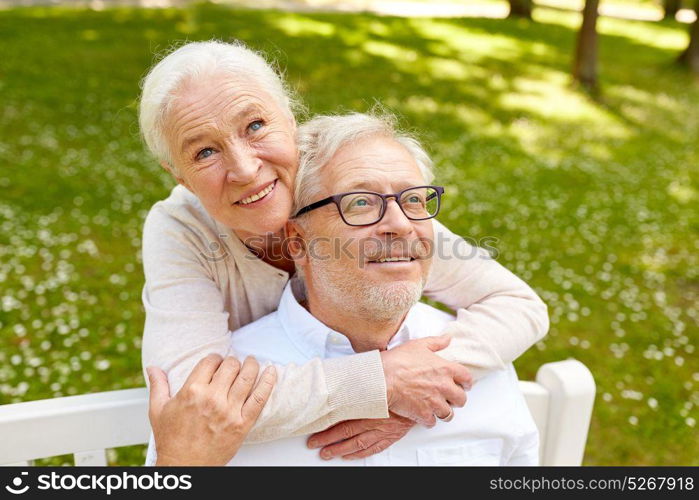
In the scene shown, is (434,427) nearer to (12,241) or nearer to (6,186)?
(12,241)

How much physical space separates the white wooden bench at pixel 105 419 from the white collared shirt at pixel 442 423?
0.10 metres

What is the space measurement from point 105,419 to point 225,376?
47cm

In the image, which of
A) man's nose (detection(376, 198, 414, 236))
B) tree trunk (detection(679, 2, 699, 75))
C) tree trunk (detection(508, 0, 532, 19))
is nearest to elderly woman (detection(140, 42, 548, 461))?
man's nose (detection(376, 198, 414, 236))

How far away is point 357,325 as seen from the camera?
218cm

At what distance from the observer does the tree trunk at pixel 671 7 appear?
22.7 m

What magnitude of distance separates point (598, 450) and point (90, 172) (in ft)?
21.6

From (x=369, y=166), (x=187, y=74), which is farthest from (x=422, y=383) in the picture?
(x=187, y=74)

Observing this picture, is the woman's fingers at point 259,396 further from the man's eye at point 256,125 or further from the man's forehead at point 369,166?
the man's eye at point 256,125

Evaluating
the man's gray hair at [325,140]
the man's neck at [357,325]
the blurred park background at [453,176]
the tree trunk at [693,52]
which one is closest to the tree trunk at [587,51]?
the blurred park background at [453,176]

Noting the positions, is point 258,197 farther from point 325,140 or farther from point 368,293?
point 368,293

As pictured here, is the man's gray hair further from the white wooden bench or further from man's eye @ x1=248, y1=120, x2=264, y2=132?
the white wooden bench

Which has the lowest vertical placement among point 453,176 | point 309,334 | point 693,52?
point 453,176

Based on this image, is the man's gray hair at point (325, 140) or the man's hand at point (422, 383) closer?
the man's hand at point (422, 383)

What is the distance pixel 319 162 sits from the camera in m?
2.13
